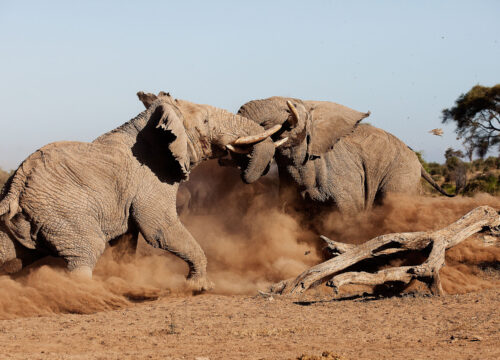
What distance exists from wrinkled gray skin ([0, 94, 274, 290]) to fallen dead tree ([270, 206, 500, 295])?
4.80 ft

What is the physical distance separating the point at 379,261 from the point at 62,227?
397cm

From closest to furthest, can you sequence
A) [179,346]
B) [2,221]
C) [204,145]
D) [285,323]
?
[179,346] → [285,323] → [2,221] → [204,145]

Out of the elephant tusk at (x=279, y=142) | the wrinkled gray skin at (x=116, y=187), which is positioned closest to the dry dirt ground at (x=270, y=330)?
the wrinkled gray skin at (x=116, y=187)

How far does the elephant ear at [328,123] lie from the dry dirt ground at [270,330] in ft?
11.9

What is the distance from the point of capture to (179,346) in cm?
560

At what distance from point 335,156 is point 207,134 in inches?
109

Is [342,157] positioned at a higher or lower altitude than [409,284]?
higher

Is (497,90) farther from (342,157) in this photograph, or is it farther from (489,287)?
(489,287)

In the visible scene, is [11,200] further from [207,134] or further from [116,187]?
[207,134]

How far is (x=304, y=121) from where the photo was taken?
34.1 feet

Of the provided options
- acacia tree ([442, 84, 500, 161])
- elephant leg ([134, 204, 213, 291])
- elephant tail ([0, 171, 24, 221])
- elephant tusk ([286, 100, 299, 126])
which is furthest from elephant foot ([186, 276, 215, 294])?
acacia tree ([442, 84, 500, 161])

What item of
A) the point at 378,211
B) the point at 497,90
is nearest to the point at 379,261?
the point at 378,211

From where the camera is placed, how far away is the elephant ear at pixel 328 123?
425 inches

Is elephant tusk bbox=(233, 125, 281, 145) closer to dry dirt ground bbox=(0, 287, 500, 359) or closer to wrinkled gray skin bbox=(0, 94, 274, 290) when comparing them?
wrinkled gray skin bbox=(0, 94, 274, 290)
